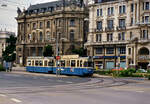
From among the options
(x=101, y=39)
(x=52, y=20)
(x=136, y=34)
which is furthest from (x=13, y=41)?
(x=136, y=34)

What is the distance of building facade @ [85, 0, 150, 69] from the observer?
214 ft

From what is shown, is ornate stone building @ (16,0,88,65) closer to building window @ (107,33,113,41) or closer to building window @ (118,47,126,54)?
building window @ (107,33,113,41)

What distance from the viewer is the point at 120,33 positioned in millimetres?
72250

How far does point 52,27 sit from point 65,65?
45.3m

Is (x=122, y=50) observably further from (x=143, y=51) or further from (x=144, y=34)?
(x=144, y=34)

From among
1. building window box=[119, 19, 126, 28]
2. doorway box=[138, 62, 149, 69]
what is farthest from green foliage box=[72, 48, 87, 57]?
doorway box=[138, 62, 149, 69]

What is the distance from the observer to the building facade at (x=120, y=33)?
65.1m

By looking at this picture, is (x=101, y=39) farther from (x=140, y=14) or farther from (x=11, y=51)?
(x=11, y=51)

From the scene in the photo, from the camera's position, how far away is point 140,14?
6700 centimetres

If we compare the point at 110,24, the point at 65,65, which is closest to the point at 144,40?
the point at 110,24

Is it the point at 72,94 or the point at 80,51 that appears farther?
the point at 80,51

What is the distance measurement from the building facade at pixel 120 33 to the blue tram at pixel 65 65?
17658 mm

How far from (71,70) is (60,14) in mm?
44299

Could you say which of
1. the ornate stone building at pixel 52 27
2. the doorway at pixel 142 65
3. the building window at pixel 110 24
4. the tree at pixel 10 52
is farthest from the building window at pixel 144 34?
the tree at pixel 10 52
